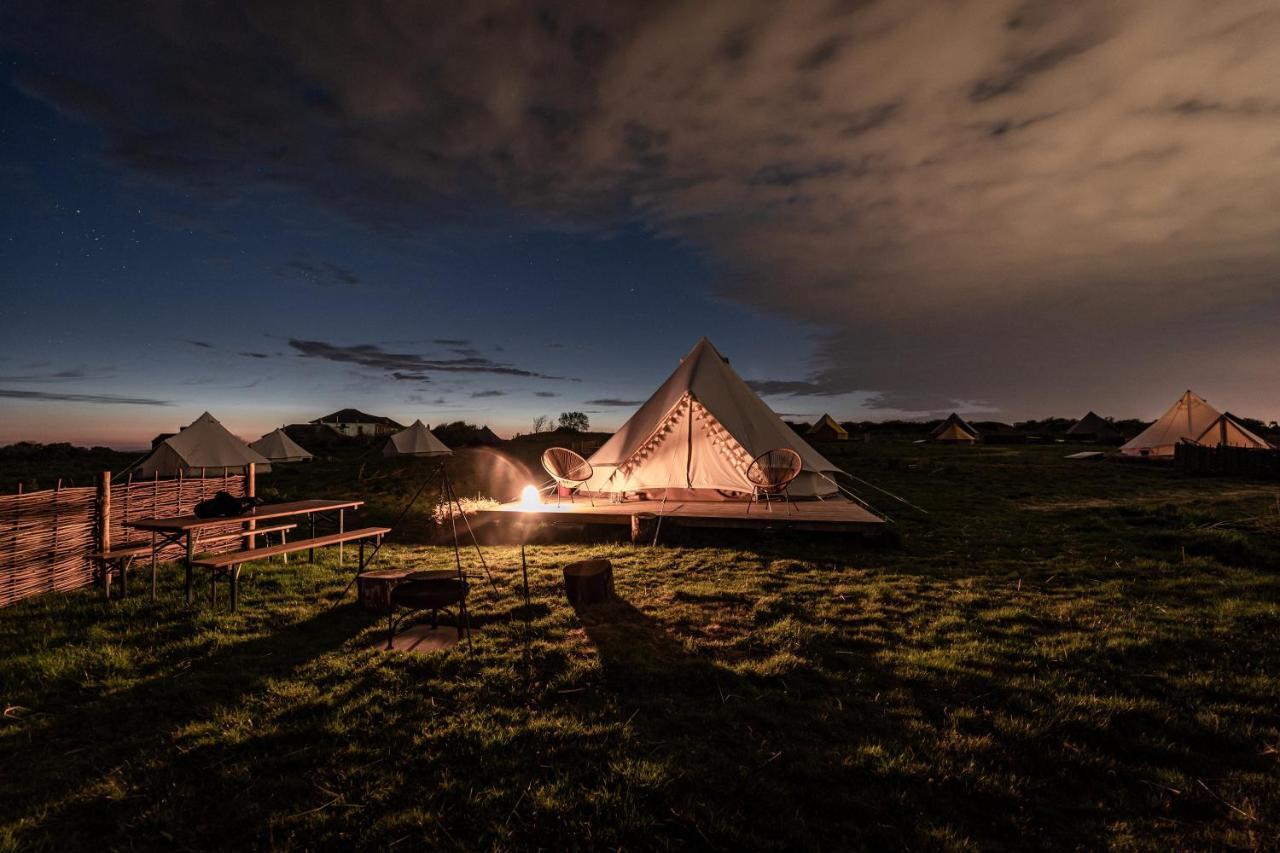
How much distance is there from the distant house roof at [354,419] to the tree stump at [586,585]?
50722 millimetres

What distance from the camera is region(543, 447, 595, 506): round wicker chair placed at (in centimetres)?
1013

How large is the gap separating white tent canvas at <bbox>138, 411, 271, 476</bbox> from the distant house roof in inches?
1383

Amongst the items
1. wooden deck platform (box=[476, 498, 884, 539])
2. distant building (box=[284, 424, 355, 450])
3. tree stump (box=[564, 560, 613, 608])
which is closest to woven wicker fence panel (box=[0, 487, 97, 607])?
wooden deck platform (box=[476, 498, 884, 539])

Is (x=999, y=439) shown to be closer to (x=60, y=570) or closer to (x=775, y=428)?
(x=775, y=428)

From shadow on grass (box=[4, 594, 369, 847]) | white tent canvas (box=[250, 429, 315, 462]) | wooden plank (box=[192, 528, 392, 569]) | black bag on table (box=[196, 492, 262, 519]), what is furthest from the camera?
white tent canvas (box=[250, 429, 315, 462])

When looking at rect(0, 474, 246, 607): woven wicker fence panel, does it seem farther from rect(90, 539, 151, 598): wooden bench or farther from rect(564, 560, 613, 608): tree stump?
rect(564, 560, 613, 608): tree stump

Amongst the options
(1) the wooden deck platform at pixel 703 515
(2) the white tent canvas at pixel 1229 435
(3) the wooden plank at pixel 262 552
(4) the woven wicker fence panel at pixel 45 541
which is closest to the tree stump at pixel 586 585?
(1) the wooden deck platform at pixel 703 515

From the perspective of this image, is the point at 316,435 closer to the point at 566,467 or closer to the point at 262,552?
the point at 566,467

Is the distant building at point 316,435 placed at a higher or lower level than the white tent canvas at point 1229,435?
higher

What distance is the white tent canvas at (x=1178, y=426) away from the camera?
19.4 meters

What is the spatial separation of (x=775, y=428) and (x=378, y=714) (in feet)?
28.7

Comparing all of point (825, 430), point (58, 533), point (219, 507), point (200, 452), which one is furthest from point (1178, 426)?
point (200, 452)

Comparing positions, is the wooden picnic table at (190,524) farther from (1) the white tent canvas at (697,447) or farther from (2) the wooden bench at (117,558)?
(1) the white tent canvas at (697,447)

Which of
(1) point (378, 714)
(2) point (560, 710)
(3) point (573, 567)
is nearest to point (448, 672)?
(1) point (378, 714)
